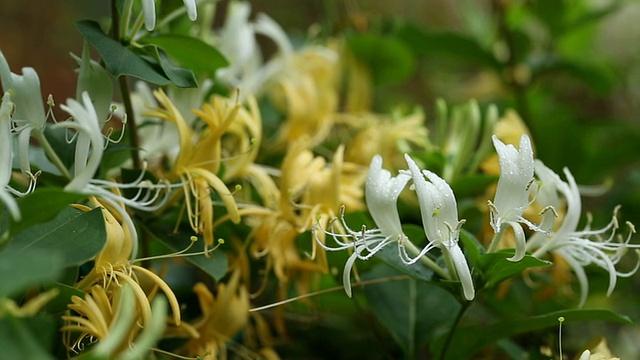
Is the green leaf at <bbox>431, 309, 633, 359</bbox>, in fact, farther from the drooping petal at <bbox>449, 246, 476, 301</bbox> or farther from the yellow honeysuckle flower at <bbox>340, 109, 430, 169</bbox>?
the yellow honeysuckle flower at <bbox>340, 109, 430, 169</bbox>

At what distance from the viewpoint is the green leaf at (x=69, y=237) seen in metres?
0.46

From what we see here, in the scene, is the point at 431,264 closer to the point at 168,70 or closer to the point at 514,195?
the point at 514,195

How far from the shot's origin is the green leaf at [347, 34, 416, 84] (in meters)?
1.06

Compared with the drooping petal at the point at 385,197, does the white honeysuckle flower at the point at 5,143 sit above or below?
above

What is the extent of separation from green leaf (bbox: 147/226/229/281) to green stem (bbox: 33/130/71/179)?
0.29ft

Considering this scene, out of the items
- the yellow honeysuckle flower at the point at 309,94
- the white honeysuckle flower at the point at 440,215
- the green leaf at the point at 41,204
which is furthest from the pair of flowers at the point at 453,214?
the yellow honeysuckle flower at the point at 309,94

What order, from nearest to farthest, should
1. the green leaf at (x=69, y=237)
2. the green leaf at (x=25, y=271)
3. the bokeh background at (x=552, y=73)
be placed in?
1. the green leaf at (x=25, y=271)
2. the green leaf at (x=69, y=237)
3. the bokeh background at (x=552, y=73)

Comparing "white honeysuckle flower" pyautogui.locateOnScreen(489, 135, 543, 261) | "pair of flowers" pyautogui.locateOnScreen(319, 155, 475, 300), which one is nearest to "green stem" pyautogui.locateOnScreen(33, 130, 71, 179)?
"pair of flowers" pyautogui.locateOnScreen(319, 155, 475, 300)

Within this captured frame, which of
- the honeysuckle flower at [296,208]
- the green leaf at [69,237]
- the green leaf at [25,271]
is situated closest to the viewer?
the green leaf at [25,271]

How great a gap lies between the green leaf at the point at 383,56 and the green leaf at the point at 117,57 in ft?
1.69

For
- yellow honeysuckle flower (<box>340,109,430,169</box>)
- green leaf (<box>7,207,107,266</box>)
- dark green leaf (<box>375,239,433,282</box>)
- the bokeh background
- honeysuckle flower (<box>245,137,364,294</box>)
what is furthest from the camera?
the bokeh background

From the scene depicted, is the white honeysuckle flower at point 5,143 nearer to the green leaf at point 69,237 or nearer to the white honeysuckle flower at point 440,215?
the green leaf at point 69,237

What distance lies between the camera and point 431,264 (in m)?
0.57

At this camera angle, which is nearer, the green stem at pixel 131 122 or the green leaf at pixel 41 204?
the green leaf at pixel 41 204
